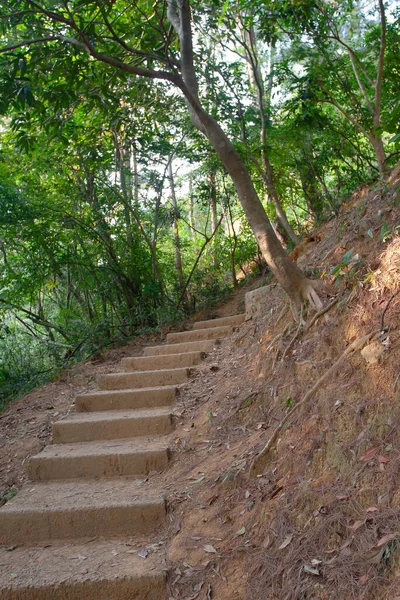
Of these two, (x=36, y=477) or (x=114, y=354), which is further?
(x=114, y=354)

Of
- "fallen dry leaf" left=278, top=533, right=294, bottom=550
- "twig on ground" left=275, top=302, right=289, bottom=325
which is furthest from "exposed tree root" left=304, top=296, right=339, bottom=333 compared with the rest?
"fallen dry leaf" left=278, top=533, right=294, bottom=550

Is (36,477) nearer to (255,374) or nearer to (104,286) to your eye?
(255,374)

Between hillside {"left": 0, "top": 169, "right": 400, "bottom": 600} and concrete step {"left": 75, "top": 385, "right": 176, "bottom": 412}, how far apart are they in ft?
0.90

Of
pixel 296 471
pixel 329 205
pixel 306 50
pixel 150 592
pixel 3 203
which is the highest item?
pixel 306 50

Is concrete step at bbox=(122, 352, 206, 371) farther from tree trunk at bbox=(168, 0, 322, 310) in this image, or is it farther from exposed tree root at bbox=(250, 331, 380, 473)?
exposed tree root at bbox=(250, 331, 380, 473)

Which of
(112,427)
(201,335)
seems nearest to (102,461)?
(112,427)

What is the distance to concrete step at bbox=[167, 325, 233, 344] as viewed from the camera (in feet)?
25.6

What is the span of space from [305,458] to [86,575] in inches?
62.2

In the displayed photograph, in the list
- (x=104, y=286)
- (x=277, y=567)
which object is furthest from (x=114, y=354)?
(x=277, y=567)

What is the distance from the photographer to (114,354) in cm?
847

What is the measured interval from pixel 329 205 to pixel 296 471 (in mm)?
6229

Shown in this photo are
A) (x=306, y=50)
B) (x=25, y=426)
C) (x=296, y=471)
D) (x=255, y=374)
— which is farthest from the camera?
(x=306, y=50)

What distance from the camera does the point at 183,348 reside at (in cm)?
741

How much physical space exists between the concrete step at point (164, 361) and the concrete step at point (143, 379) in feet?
1.65
